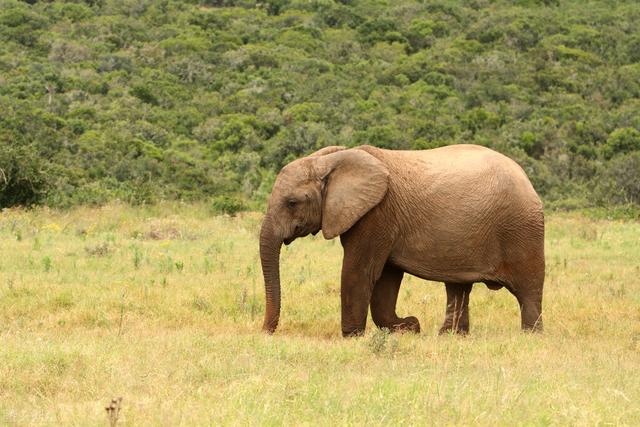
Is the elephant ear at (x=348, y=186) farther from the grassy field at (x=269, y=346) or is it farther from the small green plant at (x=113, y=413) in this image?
the small green plant at (x=113, y=413)

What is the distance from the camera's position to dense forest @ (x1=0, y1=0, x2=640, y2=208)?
1024 inches

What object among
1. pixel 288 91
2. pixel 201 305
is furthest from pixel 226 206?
pixel 288 91

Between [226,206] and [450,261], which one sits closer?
[450,261]

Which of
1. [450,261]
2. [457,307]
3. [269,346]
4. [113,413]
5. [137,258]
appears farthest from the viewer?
[137,258]

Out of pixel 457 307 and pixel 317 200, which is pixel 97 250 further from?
pixel 457 307

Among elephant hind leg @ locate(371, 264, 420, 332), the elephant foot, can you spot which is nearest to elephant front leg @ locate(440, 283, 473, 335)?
the elephant foot

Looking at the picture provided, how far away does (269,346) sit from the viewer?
7121mm

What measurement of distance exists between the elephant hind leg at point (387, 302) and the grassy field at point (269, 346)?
44cm

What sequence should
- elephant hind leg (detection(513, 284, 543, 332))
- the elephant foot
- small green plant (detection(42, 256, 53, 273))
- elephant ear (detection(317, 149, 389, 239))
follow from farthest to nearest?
small green plant (detection(42, 256, 53, 273))
the elephant foot
elephant hind leg (detection(513, 284, 543, 332))
elephant ear (detection(317, 149, 389, 239))

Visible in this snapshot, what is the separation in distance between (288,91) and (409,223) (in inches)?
1354

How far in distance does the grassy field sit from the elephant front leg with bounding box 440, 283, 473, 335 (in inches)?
10.0

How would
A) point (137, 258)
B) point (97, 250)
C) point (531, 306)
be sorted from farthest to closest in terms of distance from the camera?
point (97, 250) → point (137, 258) → point (531, 306)

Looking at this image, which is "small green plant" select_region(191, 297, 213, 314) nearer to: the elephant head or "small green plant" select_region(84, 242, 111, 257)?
the elephant head

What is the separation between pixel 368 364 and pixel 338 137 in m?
26.9
